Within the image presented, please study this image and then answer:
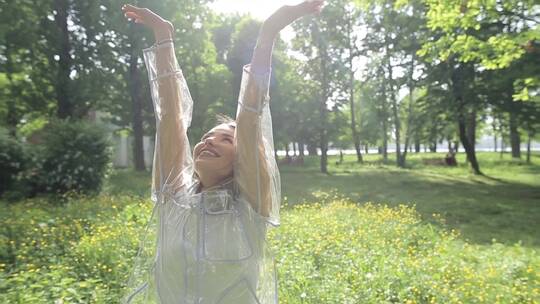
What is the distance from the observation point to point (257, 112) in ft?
5.35

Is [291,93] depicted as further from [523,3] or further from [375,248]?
[375,248]

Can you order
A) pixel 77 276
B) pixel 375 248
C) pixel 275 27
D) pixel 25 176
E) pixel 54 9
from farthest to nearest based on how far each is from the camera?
pixel 54 9 < pixel 25 176 < pixel 375 248 < pixel 77 276 < pixel 275 27

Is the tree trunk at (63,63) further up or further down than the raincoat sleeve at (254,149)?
further up

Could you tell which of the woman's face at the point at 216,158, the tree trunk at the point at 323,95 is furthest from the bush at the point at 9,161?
the tree trunk at the point at 323,95

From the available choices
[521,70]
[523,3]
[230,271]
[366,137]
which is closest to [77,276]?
[230,271]

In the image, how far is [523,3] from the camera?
938 centimetres

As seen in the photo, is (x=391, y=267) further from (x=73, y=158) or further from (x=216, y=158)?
(x=73, y=158)

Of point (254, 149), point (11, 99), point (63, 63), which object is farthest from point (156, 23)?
point (63, 63)

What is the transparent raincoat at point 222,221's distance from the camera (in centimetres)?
165

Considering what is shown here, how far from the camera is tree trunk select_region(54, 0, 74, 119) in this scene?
56.2 ft

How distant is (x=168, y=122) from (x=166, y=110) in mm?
52

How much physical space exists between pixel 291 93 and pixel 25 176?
16457 mm

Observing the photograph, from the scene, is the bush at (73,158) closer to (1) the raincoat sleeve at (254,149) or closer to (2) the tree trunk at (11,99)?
(2) the tree trunk at (11,99)

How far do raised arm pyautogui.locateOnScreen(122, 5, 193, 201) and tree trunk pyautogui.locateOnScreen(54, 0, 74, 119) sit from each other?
55.4 feet
